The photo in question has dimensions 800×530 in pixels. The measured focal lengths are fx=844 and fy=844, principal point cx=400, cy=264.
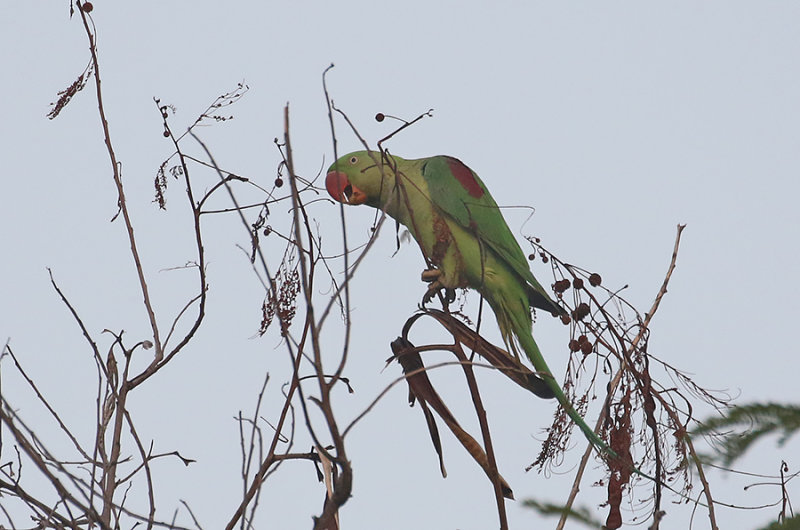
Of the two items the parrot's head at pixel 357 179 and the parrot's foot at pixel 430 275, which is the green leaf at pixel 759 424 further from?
the parrot's head at pixel 357 179

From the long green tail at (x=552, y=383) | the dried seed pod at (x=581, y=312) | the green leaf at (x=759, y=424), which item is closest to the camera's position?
the green leaf at (x=759, y=424)

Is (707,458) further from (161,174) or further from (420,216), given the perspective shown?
(420,216)

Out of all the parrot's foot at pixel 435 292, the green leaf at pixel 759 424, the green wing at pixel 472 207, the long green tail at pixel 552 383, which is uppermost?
the green wing at pixel 472 207

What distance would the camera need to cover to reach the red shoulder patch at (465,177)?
3.40 meters

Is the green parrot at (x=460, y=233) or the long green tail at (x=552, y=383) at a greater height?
the green parrot at (x=460, y=233)

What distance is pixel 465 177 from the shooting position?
342 cm

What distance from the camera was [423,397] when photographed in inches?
76.5

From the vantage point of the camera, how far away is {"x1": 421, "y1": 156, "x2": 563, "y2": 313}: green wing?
323 cm

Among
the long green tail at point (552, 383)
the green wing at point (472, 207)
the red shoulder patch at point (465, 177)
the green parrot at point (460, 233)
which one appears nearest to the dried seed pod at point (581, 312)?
the long green tail at point (552, 383)

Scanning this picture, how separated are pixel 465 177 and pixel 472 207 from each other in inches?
5.3

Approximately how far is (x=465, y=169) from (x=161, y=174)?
1511 mm

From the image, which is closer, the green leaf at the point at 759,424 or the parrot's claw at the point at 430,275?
the green leaf at the point at 759,424

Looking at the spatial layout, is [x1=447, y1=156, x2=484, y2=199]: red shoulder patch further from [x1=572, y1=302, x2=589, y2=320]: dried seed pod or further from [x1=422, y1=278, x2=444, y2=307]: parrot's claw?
[x1=572, y1=302, x2=589, y2=320]: dried seed pod

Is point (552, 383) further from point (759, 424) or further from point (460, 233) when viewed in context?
point (759, 424)
